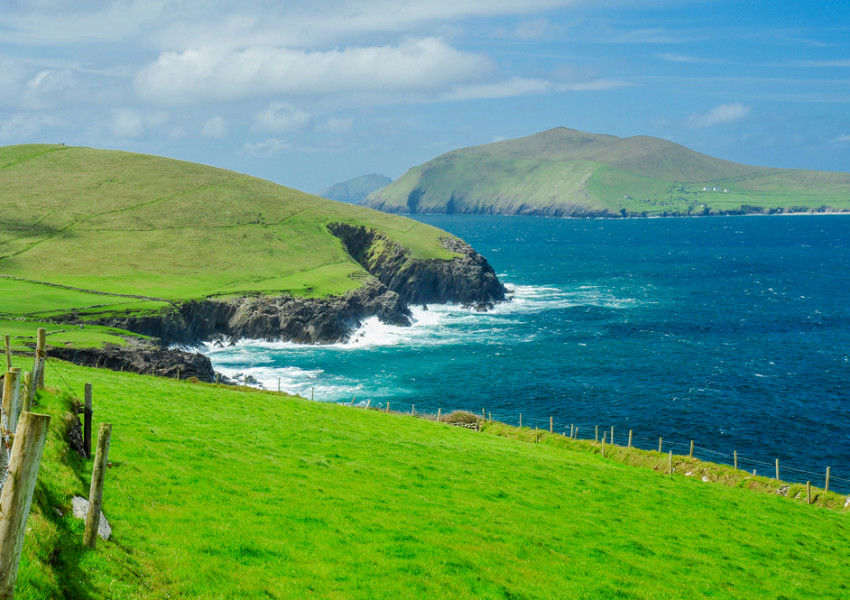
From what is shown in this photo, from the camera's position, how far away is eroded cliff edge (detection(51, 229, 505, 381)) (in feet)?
294

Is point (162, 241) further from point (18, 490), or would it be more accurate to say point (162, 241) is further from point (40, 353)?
point (18, 490)

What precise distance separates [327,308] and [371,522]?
354 feet

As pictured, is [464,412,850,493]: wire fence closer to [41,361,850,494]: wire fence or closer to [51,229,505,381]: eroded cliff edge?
[41,361,850,494]: wire fence

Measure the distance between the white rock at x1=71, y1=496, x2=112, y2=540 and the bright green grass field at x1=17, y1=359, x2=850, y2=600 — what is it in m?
0.44

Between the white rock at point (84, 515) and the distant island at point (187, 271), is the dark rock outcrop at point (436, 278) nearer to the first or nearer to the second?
the distant island at point (187, 271)

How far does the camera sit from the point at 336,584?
18.5m

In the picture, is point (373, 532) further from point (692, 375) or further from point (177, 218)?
point (177, 218)

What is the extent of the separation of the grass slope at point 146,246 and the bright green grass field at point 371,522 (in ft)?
264

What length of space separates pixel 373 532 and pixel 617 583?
9.40 meters

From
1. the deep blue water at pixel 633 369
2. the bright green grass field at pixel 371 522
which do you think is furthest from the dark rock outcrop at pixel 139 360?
the bright green grass field at pixel 371 522

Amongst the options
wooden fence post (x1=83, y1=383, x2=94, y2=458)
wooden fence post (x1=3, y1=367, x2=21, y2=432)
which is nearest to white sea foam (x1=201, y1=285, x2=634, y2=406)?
wooden fence post (x1=83, y1=383, x2=94, y2=458)

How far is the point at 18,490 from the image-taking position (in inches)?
401

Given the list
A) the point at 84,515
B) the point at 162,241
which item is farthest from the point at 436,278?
the point at 84,515

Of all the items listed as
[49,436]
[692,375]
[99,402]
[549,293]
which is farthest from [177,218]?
[49,436]
